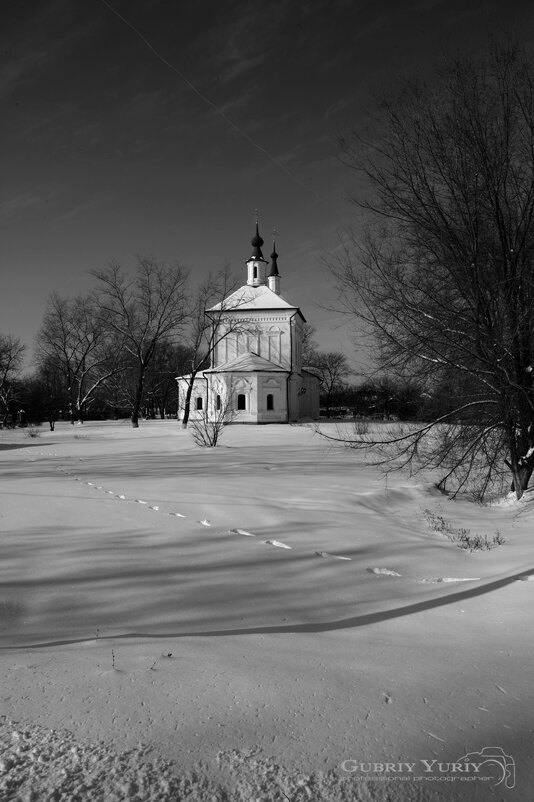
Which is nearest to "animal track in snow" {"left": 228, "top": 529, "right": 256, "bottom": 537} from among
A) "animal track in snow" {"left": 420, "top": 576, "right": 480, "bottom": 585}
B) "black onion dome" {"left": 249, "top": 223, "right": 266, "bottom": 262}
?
"animal track in snow" {"left": 420, "top": 576, "right": 480, "bottom": 585}

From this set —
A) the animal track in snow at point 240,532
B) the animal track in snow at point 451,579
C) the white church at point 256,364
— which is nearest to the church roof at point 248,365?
the white church at point 256,364

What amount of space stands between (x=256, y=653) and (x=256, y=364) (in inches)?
1558

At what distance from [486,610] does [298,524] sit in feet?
A: 9.55

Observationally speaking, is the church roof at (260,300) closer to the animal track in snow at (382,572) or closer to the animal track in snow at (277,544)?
the animal track in snow at (277,544)

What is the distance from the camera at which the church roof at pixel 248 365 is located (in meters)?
41.1

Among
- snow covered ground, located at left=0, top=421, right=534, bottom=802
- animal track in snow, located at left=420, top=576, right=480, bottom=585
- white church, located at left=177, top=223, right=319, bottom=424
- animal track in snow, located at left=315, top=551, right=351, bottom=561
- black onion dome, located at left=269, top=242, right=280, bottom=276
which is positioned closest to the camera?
snow covered ground, located at left=0, top=421, right=534, bottom=802

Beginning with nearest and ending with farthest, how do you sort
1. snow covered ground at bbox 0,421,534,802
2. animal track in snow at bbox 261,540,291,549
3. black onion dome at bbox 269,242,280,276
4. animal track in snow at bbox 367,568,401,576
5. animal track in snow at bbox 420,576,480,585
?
1. snow covered ground at bbox 0,421,534,802
2. animal track in snow at bbox 420,576,480,585
3. animal track in snow at bbox 367,568,401,576
4. animal track in snow at bbox 261,540,291,549
5. black onion dome at bbox 269,242,280,276

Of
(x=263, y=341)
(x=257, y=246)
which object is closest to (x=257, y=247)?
(x=257, y=246)

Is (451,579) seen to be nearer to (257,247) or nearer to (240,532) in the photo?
(240,532)

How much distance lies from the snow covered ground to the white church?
102 feet

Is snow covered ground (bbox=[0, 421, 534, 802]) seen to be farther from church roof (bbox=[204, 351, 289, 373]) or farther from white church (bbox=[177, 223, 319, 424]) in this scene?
church roof (bbox=[204, 351, 289, 373])

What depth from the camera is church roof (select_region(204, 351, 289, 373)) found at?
135 ft

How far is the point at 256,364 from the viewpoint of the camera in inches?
1660

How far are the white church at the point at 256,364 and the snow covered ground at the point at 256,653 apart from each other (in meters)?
31.1
